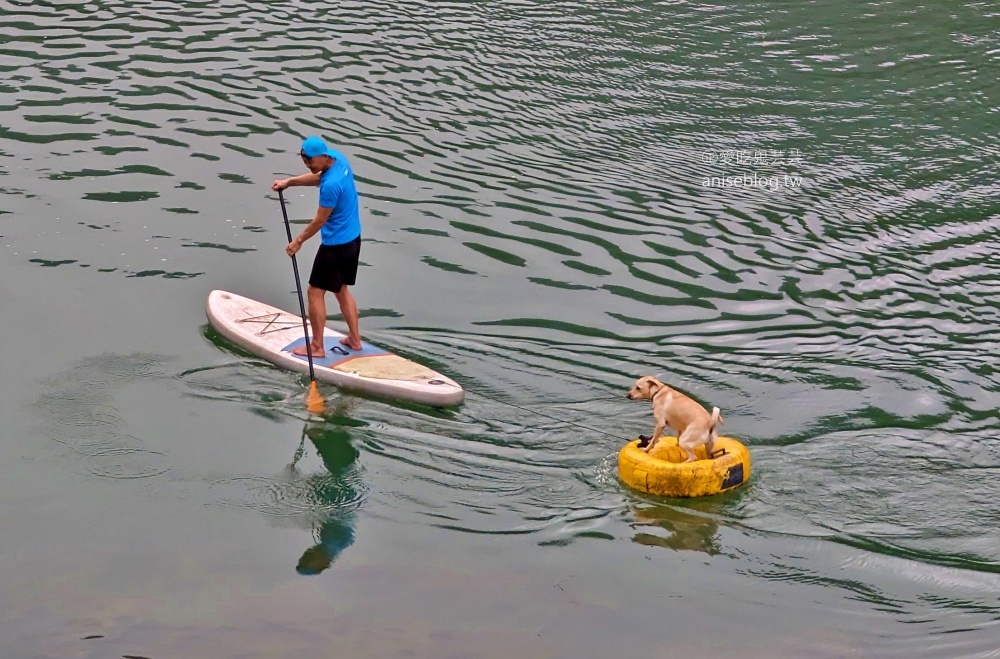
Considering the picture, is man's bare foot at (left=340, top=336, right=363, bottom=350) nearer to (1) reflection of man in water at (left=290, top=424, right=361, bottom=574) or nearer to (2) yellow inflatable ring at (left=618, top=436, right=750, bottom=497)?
(1) reflection of man in water at (left=290, top=424, right=361, bottom=574)

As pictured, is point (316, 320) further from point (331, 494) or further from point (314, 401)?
point (331, 494)

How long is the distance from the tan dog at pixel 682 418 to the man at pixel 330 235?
3561 mm

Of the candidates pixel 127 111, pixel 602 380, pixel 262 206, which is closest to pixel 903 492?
pixel 602 380

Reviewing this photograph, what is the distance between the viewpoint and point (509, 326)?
43.5ft

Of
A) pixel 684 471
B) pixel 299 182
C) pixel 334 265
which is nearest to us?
pixel 684 471

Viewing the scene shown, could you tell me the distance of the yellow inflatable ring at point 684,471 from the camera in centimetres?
980

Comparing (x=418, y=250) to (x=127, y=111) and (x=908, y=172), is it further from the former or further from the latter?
(x=908, y=172)

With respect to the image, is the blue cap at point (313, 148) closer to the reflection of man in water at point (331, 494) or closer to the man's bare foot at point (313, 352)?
the man's bare foot at point (313, 352)

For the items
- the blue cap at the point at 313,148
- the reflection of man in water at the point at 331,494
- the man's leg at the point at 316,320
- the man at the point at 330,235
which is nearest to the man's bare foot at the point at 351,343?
the man at the point at 330,235

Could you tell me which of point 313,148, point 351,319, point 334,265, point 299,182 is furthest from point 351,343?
point 313,148

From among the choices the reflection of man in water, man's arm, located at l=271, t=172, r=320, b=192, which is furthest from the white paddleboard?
man's arm, located at l=271, t=172, r=320, b=192

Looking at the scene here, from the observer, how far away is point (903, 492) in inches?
403

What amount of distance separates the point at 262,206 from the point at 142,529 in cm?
717

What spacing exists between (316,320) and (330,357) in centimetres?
42
